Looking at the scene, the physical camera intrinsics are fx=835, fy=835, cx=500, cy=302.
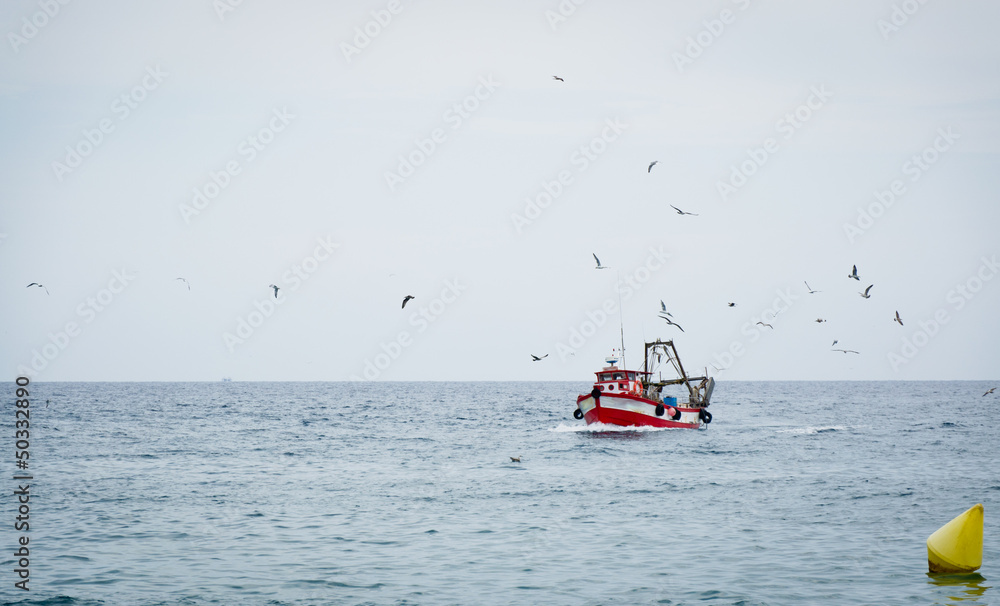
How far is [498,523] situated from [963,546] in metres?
10.9

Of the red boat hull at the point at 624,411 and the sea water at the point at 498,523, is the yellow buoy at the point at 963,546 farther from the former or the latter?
the red boat hull at the point at 624,411

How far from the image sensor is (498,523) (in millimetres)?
22219

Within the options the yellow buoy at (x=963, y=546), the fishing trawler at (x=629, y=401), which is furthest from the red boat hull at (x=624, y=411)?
the yellow buoy at (x=963, y=546)

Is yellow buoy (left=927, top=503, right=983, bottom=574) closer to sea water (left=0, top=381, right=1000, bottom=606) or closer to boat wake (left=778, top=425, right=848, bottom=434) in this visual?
sea water (left=0, top=381, right=1000, bottom=606)

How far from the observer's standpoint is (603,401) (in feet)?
167

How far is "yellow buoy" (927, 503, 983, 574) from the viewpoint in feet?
54.3

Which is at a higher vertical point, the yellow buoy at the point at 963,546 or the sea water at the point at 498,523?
the yellow buoy at the point at 963,546

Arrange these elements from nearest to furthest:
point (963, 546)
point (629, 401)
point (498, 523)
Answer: point (963, 546), point (498, 523), point (629, 401)

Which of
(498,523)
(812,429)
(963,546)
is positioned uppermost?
(963,546)

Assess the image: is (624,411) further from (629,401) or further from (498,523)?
(498,523)

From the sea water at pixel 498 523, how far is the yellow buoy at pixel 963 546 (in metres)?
0.36

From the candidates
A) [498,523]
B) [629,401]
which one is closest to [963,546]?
[498,523]

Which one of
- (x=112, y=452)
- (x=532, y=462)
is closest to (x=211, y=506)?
(x=532, y=462)

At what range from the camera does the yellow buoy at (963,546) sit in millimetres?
16562
